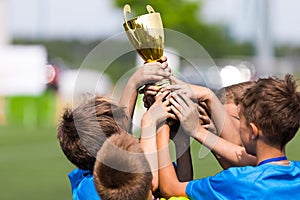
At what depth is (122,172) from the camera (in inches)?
144

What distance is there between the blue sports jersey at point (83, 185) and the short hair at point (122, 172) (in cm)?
53

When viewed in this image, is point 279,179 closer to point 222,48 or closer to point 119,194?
point 119,194

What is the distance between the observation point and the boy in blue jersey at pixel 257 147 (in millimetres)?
3951

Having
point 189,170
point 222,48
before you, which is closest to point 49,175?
point 189,170

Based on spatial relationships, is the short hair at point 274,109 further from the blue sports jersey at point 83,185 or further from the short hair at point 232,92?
the blue sports jersey at point 83,185

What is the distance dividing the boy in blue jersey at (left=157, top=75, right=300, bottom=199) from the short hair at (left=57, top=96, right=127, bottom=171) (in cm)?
26

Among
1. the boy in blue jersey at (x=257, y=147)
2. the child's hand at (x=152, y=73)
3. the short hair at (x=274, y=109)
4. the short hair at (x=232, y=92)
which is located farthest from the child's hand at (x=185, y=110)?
the short hair at (x=232, y=92)

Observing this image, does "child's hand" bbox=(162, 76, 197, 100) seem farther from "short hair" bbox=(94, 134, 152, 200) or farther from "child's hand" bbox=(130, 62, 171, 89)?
"short hair" bbox=(94, 134, 152, 200)

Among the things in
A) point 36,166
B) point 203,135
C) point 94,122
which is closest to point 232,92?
point 203,135

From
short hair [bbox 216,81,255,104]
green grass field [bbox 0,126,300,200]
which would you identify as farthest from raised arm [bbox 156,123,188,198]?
green grass field [bbox 0,126,300,200]

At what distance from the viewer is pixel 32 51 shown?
4047 cm

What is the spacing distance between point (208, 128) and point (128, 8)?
71cm

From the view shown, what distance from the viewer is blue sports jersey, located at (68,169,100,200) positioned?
14.0 feet

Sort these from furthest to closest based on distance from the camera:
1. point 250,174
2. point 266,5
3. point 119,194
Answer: point 266,5
point 250,174
point 119,194
